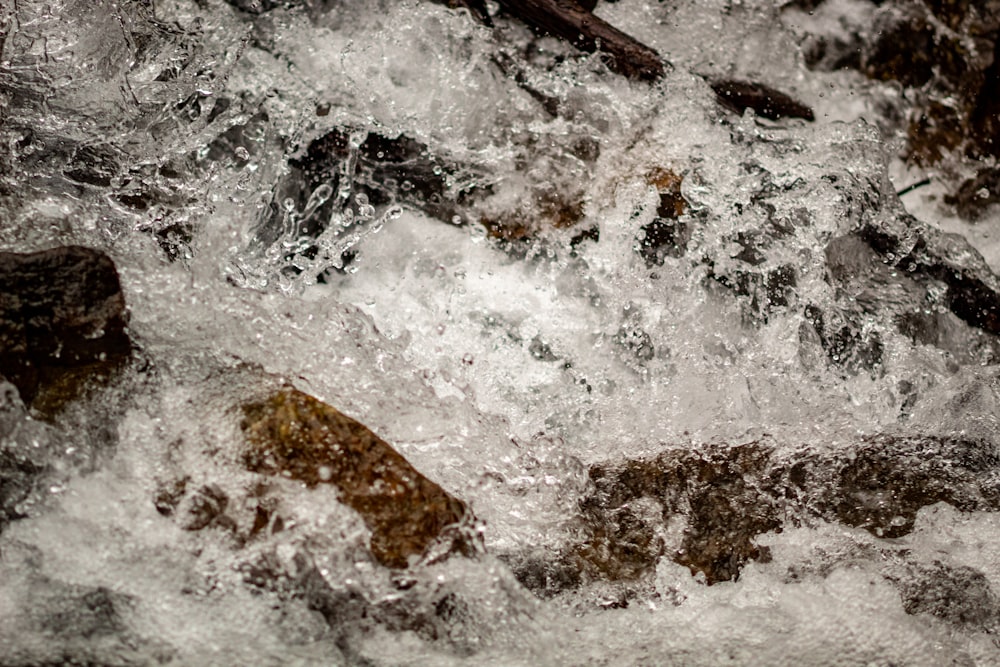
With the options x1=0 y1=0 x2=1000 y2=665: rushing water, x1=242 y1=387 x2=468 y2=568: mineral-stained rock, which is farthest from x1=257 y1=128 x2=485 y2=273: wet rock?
x1=242 y1=387 x2=468 y2=568: mineral-stained rock

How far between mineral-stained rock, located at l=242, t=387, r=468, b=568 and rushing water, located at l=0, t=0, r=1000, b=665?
5cm

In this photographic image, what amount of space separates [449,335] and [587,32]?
0.94 metres

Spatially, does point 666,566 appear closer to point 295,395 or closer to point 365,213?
point 295,395

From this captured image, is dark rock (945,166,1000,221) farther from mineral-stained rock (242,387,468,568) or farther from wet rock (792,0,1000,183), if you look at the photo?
mineral-stained rock (242,387,468,568)

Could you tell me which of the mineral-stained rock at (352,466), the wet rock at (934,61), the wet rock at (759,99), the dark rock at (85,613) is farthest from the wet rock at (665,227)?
the dark rock at (85,613)

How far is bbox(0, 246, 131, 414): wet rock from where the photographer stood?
187 centimetres

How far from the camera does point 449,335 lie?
2113 mm

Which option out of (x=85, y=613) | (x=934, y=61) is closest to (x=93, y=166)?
(x=85, y=613)

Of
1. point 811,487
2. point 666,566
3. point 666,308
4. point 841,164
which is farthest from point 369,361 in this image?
point 841,164

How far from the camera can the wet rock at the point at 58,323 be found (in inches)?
73.7

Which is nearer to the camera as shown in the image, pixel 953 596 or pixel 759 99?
pixel 953 596

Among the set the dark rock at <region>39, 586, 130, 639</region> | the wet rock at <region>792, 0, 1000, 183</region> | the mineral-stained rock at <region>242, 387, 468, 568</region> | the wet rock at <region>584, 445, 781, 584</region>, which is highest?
the wet rock at <region>792, 0, 1000, 183</region>

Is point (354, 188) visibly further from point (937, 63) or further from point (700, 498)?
point (937, 63)

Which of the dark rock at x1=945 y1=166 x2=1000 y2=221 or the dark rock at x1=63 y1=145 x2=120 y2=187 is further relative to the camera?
the dark rock at x1=945 y1=166 x2=1000 y2=221
